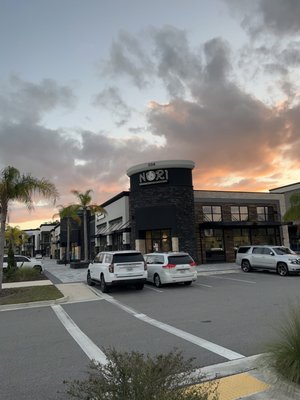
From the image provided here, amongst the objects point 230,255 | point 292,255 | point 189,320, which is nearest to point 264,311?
point 189,320

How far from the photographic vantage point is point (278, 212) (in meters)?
36.5

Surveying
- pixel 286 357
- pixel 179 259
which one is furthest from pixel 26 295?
pixel 286 357

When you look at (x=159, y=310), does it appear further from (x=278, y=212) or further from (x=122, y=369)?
(x=278, y=212)

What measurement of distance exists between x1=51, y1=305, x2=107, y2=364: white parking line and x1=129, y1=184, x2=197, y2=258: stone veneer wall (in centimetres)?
1989

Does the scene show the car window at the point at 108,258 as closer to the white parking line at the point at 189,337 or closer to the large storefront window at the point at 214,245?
the white parking line at the point at 189,337

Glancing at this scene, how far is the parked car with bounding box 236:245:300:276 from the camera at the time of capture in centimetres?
2102

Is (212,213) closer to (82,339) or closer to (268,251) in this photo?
(268,251)

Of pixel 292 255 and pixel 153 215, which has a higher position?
pixel 153 215

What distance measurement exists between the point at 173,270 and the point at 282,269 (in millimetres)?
7882

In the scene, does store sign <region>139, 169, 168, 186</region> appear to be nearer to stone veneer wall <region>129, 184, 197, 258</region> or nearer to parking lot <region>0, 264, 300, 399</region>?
stone veneer wall <region>129, 184, 197, 258</region>

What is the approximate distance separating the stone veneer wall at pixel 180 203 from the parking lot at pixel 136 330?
1564 cm

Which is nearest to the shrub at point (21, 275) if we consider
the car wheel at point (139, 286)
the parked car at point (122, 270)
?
the parked car at point (122, 270)

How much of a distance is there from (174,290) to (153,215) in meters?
15.4

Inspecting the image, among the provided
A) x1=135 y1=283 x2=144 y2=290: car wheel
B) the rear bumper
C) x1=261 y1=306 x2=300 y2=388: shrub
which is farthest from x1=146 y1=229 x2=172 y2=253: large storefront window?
x1=261 y1=306 x2=300 y2=388: shrub
